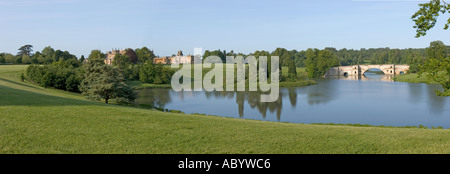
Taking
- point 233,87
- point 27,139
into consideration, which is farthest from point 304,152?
point 233,87

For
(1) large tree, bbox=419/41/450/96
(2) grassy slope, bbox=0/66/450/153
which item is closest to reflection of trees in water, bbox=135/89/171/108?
(2) grassy slope, bbox=0/66/450/153

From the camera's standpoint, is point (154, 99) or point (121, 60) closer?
point (154, 99)

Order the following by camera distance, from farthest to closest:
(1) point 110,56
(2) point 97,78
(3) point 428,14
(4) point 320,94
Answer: (1) point 110,56
(4) point 320,94
(2) point 97,78
(3) point 428,14

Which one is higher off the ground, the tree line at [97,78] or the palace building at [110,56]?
the palace building at [110,56]

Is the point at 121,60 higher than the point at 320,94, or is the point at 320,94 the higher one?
the point at 121,60

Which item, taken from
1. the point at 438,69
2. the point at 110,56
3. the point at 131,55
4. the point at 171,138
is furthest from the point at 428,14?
the point at 110,56

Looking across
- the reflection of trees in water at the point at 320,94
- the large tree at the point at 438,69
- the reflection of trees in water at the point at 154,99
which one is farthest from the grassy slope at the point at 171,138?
the reflection of trees in water at the point at 320,94

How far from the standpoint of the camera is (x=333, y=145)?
875cm

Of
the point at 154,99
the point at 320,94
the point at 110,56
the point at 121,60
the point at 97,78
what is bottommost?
the point at 154,99

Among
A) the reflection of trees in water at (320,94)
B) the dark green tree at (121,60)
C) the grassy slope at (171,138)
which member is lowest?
the reflection of trees in water at (320,94)

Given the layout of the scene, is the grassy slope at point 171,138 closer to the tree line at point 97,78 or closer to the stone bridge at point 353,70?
the tree line at point 97,78

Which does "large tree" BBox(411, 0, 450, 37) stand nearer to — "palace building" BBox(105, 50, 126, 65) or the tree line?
the tree line

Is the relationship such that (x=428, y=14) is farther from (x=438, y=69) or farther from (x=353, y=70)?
(x=353, y=70)
